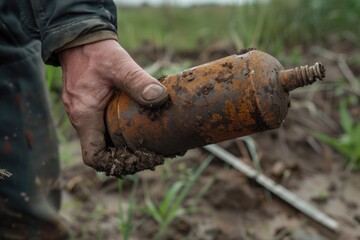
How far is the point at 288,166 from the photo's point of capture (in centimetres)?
310

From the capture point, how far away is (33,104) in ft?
7.36

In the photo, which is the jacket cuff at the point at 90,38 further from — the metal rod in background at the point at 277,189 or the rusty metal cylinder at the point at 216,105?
the metal rod in background at the point at 277,189

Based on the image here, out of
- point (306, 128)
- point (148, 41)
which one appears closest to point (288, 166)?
point (306, 128)

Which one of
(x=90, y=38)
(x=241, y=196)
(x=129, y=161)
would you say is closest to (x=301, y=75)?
(x=129, y=161)

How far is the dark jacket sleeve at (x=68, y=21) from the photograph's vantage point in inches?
67.4

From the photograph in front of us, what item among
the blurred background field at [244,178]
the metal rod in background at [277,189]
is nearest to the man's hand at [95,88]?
the blurred background field at [244,178]

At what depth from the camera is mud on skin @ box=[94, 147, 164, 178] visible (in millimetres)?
1645

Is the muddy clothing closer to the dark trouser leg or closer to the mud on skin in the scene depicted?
the dark trouser leg

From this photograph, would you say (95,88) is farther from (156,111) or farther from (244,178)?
(244,178)

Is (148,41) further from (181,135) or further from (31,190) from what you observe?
(181,135)

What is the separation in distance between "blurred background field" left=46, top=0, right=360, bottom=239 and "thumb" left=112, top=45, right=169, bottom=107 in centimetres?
72

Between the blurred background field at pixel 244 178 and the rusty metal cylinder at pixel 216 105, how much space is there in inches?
27.7

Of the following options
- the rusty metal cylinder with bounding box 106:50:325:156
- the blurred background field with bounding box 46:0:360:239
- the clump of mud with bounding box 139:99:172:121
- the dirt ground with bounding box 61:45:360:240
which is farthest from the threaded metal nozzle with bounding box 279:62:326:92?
the dirt ground with bounding box 61:45:360:240

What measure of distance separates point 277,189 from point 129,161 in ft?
4.39
